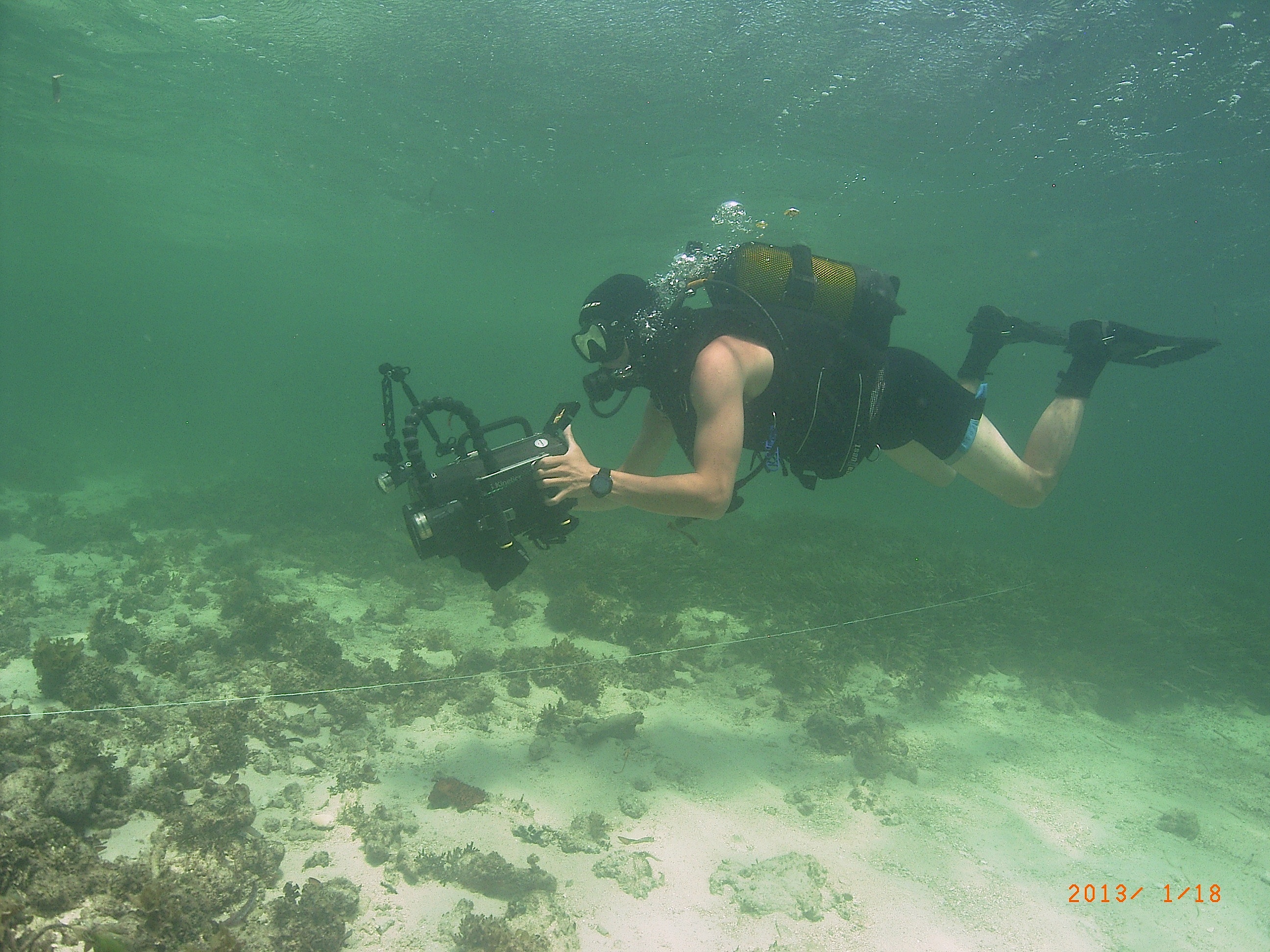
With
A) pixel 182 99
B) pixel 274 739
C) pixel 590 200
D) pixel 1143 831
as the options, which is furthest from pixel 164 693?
pixel 590 200

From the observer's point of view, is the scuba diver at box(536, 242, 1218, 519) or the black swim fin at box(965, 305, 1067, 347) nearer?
the scuba diver at box(536, 242, 1218, 519)

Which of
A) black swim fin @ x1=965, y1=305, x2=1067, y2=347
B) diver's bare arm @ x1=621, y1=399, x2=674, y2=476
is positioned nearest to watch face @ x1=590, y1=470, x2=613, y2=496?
diver's bare arm @ x1=621, y1=399, x2=674, y2=476

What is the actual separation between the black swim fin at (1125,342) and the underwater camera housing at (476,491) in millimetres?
4440

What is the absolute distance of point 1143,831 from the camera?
Answer: 5.30 meters

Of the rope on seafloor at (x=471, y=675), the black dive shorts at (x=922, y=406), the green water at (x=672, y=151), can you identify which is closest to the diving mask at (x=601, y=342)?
the black dive shorts at (x=922, y=406)

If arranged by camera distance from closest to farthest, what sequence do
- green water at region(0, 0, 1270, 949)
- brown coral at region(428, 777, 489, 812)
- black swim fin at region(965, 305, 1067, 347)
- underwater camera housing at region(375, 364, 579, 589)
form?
underwater camera housing at region(375, 364, 579, 589), brown coral at region(428, 777, 489, 812), black swim fin at region(965, 305, 1067, 347), green water at region(0, 0, 1270, 949)

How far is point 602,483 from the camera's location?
3.22 metres

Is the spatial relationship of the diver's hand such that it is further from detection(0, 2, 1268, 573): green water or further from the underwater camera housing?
detection(0, 2, 1268, 573): green water

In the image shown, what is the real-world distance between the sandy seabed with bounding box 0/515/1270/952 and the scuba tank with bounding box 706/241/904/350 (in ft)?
12.1

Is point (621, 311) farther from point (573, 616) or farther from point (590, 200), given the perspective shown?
point (590, 200)

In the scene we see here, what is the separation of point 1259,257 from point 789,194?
1782cm

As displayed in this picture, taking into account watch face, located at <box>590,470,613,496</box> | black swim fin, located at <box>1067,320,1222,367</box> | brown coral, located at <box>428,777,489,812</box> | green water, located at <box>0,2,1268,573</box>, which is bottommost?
brown coral, located at <box>428,777,489,812</box>

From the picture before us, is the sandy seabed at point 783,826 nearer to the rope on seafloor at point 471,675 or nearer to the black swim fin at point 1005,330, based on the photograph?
the rope on seafloor at point 471,675

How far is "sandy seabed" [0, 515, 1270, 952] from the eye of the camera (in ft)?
12.4
